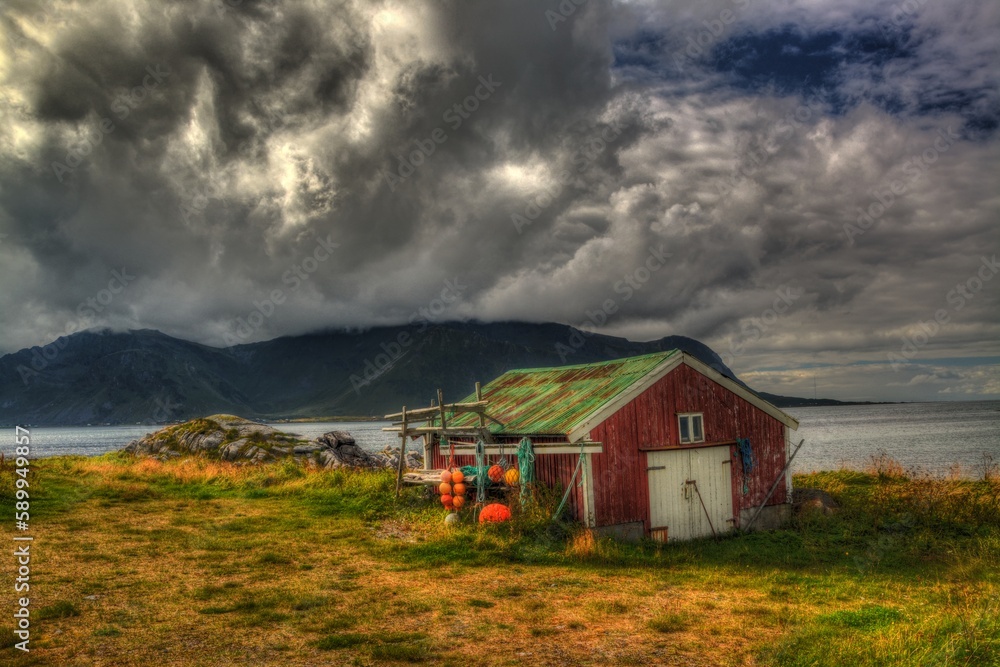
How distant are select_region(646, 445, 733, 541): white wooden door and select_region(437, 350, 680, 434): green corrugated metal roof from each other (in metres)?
2.42

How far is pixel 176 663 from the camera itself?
27.0ft

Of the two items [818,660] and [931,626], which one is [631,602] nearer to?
[818,660]

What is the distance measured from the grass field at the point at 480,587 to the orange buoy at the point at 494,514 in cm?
37

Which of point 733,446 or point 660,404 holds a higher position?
point 660,404

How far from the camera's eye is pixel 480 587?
12273 mm

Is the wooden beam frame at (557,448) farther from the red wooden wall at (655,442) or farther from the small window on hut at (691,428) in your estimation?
the small window on hut at (691,428)

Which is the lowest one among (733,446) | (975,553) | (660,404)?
(975,553)

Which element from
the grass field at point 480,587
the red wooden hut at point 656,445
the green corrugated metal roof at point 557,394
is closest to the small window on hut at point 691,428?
the red wooden hut at point 656,445

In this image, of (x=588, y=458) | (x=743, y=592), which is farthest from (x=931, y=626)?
(x=588, y=458)

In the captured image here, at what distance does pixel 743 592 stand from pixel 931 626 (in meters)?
3.97

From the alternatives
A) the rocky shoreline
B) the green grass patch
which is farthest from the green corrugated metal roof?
the rocky shoreline

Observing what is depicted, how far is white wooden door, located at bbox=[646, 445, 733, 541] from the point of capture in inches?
736

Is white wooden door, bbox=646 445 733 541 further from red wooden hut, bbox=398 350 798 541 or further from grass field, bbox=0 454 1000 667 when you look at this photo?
grass field, bbox=0 454 1000 667

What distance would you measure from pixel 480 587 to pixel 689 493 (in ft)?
30.7
